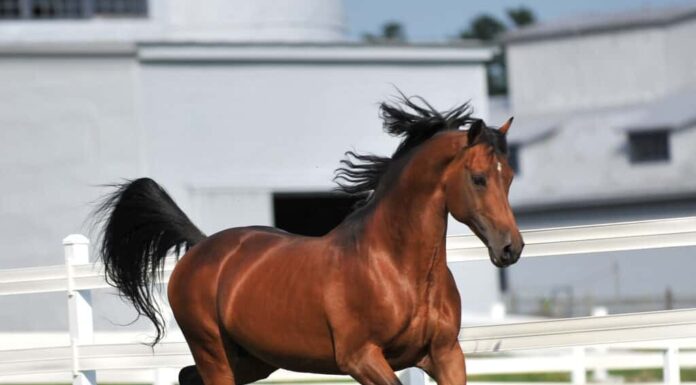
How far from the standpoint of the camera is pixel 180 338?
32.6 ft

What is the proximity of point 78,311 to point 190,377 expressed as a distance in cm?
181

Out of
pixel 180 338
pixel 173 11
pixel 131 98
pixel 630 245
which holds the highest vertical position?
pixel 173 11

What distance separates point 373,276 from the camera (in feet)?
20.0

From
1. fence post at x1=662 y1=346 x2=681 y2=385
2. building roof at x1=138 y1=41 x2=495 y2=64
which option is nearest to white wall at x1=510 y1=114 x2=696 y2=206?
building roof at x1=138 y1=41 x2=495 y2=64

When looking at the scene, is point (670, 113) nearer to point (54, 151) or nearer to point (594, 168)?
point (594, 168)

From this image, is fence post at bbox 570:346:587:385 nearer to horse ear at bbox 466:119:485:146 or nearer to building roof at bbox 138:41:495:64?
horse ear at bbox 466:119:485:146

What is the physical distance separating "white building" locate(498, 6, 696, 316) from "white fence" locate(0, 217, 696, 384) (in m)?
35.0

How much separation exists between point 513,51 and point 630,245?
51.4 m

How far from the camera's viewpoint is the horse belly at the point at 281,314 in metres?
6.33

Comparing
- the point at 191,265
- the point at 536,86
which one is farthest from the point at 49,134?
the point at 536,86

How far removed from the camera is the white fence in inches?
283

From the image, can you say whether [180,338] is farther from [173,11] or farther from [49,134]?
[173,11]

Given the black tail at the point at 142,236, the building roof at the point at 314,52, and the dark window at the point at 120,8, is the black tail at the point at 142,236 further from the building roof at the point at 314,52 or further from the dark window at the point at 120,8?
the dark window at the point at 120,8

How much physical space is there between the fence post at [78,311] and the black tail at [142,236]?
120cm
